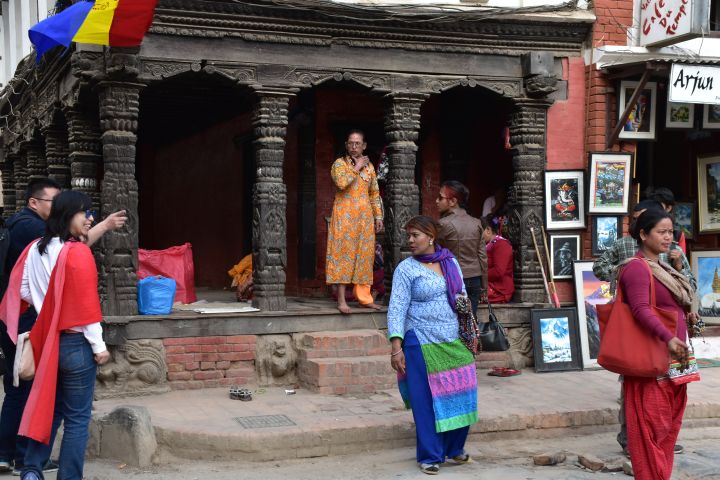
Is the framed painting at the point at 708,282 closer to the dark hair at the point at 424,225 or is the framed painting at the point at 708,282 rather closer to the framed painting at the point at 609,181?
the framed painting at the point at 609,181

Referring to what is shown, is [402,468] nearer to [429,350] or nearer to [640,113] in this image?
[429,350]

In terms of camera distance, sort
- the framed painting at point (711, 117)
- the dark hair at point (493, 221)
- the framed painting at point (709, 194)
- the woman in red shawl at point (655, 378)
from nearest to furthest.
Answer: the woman in red shawl at point (655, 378) < the framed painting at point (711, 117) < the dark hair at point (493, 221) < the framed painting at point (709, 194)

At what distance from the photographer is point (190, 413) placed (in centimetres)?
745

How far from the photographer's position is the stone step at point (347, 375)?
27.3ft

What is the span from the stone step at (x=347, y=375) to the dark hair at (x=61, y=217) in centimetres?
348

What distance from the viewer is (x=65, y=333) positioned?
532 cm

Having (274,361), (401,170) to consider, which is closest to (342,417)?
(274,361)

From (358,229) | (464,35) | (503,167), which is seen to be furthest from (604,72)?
(358,229)

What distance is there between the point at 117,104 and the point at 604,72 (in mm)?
5296

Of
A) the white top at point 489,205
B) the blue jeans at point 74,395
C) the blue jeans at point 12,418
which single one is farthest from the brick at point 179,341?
the white top at point 489,205

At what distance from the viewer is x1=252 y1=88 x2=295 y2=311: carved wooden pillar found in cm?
898

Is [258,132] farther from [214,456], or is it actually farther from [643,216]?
[643,216]

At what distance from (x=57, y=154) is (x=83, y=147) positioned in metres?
2.22

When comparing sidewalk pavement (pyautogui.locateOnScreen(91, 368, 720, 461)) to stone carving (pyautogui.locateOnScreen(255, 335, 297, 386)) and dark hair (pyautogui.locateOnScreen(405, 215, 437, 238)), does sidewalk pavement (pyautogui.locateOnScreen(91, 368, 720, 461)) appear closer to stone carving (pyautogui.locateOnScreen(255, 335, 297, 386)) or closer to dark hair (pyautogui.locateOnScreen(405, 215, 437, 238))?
stone carving (pyautogui.locateOnScreen(255, 335, 297, 386))
